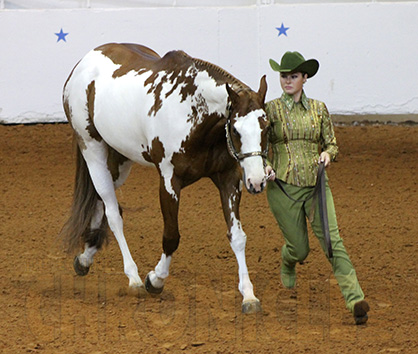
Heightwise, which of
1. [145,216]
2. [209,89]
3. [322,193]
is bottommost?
[145,216]

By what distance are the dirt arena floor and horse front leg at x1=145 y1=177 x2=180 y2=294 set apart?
0.12m

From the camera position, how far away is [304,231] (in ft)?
16.6

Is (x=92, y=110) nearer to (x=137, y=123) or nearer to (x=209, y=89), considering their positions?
(x=137, y=123)

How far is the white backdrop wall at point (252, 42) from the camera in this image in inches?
407

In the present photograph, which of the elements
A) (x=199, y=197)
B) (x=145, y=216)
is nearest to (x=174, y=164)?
(x=145, y=216)

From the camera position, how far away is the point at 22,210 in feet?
25.9

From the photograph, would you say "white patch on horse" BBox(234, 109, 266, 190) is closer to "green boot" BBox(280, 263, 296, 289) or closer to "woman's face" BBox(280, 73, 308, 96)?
"woman's face" BBox(280, 73, 308, 96)

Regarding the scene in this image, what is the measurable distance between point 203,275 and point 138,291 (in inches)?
24.5

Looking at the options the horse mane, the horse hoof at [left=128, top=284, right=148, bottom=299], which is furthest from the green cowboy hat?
the horse hoof at [left=128, top=284, right=148, bottom=299]

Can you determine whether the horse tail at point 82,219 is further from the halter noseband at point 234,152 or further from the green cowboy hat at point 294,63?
the green cowboy hat at point 294,63

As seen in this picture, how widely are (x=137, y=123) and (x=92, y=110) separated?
610 millimetres

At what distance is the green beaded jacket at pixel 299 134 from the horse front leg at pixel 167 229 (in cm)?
75

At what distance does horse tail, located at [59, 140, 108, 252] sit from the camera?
6156mm

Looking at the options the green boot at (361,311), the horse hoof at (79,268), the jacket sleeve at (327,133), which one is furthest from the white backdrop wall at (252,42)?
the green boot at (361,311)
